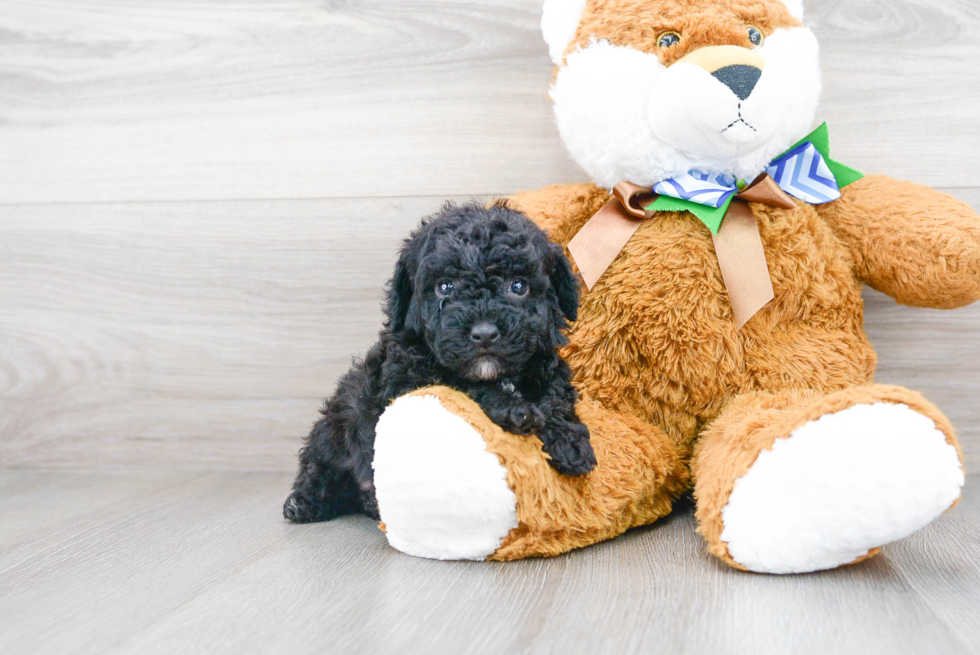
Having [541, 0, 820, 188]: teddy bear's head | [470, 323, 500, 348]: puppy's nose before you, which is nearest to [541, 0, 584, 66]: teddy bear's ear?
[541, 0, 820, 188]: teddy bear's head

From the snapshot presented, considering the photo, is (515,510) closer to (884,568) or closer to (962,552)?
(884,568)

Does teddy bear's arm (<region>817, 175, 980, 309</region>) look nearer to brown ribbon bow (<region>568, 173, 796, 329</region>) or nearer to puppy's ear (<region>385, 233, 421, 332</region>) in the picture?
brown ribbon bow (<region>568, 173, 796, 329</region>)

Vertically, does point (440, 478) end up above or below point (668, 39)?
below

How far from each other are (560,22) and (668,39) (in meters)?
0.16

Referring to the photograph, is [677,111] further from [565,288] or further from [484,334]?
[484,334]

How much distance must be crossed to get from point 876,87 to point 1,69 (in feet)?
5.10

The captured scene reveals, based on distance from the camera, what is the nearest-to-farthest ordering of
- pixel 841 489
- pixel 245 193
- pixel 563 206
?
pixel 841 489 → pixel 563 206 → pixel 245 193

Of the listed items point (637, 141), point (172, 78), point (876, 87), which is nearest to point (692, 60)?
point (637, 141)

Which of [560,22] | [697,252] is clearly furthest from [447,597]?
[560,22]

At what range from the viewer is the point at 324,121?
1.33m

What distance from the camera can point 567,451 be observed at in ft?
2.76

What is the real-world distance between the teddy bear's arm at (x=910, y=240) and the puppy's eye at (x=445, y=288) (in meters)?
0.60

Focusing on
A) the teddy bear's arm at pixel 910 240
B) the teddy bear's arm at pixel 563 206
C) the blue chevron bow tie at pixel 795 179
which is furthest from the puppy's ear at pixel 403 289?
the teddy bear's arm at pixel 910 240

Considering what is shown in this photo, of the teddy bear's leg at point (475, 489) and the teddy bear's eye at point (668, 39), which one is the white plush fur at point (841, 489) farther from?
the teddy bear's eye at point (668, 39)
